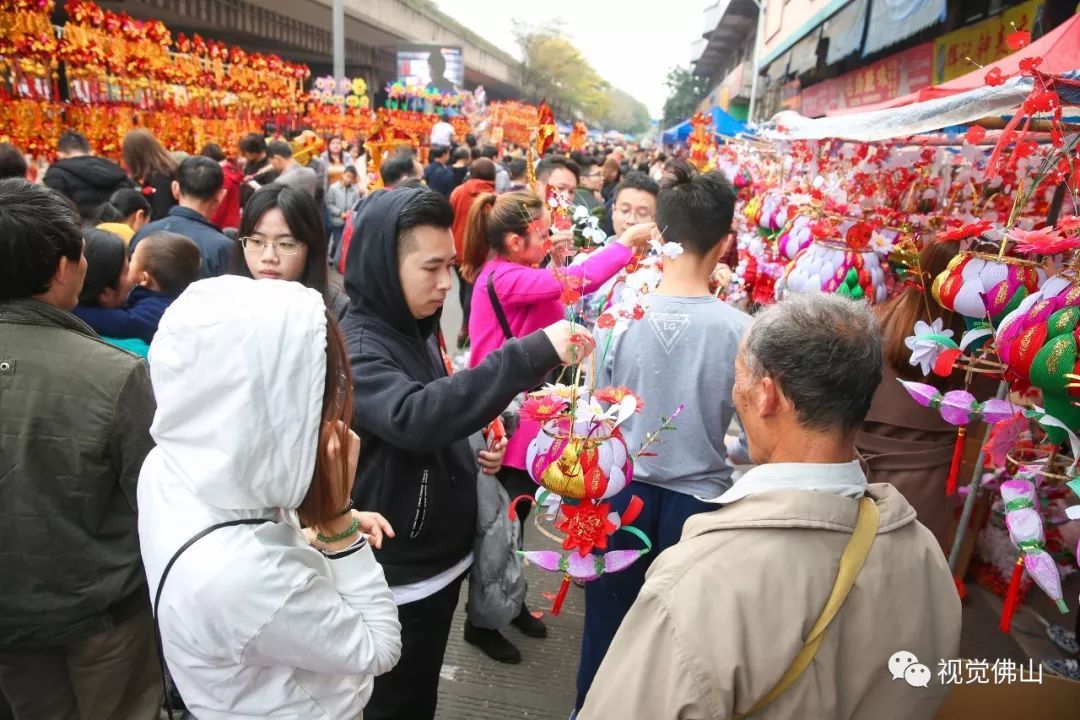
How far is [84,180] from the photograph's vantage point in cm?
449

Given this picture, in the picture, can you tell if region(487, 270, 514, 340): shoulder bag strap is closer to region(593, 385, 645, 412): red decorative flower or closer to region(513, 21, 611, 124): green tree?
region(593, 385, 645, 412): red decorative flower

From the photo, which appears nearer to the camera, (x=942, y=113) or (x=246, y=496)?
(x=246, y=496)

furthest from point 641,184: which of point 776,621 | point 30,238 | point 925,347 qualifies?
point 776,621

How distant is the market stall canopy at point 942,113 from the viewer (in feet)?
6.46

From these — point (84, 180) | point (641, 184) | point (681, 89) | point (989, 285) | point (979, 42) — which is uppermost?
point (681, 89)

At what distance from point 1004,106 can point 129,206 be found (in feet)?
13.1

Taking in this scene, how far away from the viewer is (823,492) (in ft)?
3.52

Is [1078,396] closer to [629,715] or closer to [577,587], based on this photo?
[629,715]

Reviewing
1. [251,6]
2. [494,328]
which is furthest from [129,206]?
[251,6]

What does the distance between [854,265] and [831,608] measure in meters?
2.65

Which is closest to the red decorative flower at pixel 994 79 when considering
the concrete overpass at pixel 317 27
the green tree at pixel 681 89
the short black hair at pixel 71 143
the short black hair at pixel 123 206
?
the short black hair at pixel 123 206

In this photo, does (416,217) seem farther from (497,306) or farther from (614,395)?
(497,306)

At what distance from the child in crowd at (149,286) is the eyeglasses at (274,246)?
0.32 m

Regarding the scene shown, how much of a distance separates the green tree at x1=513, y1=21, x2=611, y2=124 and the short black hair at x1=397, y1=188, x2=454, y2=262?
44432mm
